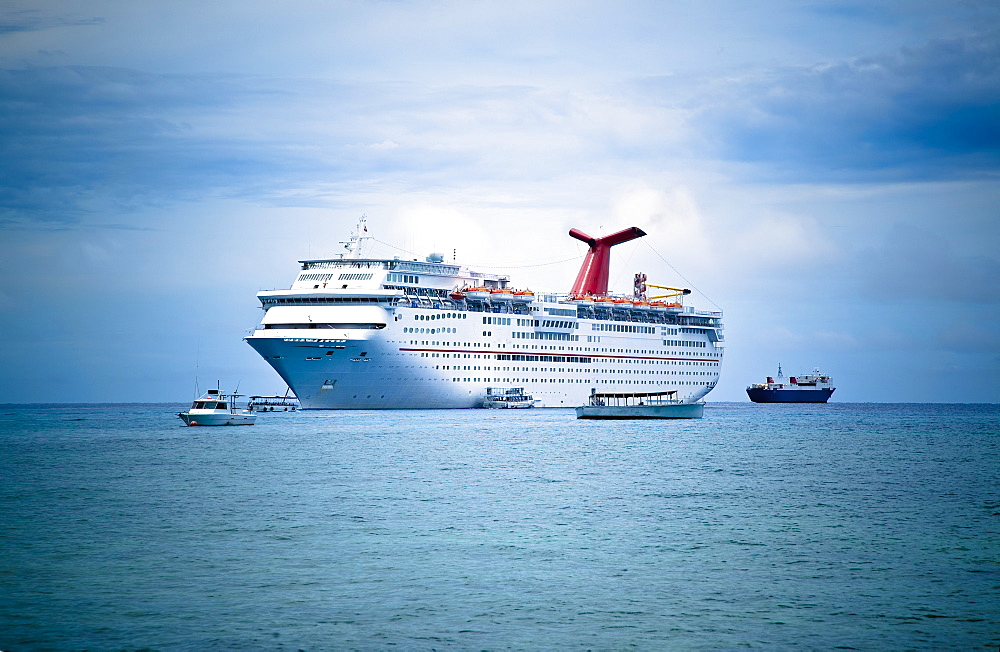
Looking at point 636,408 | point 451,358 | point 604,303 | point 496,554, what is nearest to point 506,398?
point 451,358

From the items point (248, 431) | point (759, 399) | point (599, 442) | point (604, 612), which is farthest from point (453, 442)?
point (759, 399)

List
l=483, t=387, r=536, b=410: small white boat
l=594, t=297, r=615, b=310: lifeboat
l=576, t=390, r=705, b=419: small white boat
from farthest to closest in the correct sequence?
l=594, t=297, r=615, b=310: lifeboat < l=483, t=387, r=536, b=410: small white boat < l=576, t=390, r=705, b=419: small white boat

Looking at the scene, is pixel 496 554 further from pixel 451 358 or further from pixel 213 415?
pixel 451 358

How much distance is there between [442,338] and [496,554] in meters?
59.7

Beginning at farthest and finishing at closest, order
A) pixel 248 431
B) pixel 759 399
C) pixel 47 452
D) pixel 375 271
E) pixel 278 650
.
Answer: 1. pixel 759 399
2. pixel 375 271
3. pixel 248 431
4. pixel 47 452
5. pixel 278 650

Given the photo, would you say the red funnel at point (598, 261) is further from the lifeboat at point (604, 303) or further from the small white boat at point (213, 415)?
the small white boat at point (213, 415)

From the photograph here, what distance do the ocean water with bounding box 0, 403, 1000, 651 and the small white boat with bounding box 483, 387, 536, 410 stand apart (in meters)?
41.9

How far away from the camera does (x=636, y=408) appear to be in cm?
8344

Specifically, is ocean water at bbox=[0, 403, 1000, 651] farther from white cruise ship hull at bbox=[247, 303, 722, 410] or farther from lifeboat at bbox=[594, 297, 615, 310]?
lifeboat at bbox=[594, 297, 615, 310]

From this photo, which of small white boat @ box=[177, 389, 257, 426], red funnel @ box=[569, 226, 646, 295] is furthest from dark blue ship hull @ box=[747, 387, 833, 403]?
small white boat @ box=[177, 389, 257, 426]

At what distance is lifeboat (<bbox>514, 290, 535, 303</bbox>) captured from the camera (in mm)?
91938

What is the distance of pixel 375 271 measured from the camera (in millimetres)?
82000

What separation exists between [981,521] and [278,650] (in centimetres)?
1972

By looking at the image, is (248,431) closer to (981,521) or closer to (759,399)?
(981,521)
